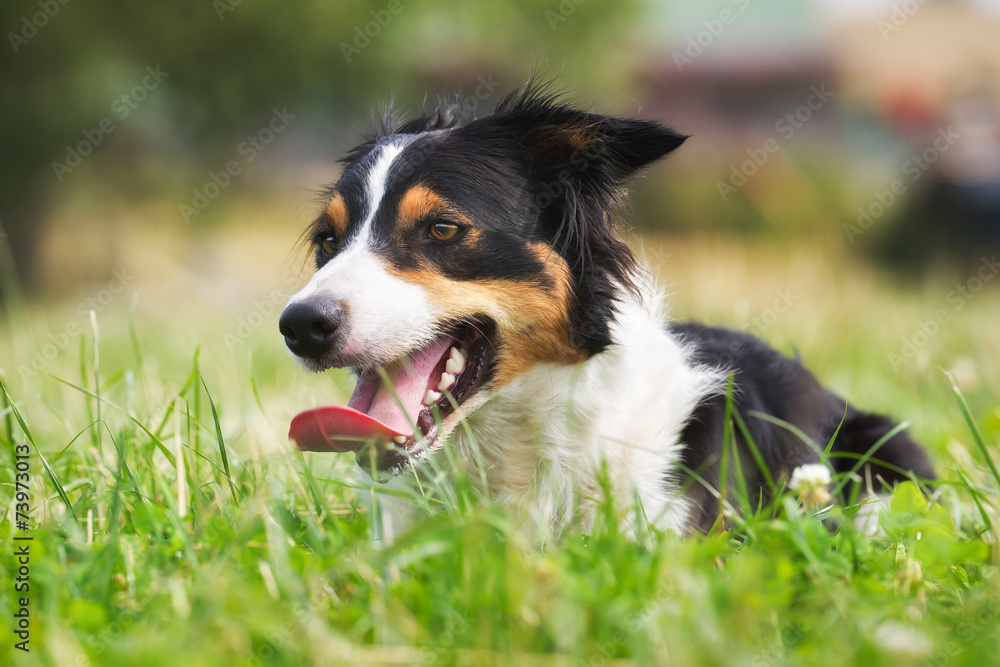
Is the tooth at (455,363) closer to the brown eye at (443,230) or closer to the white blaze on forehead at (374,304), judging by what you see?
the white blaze on forehead at (374,304)

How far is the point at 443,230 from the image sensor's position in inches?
A: 103

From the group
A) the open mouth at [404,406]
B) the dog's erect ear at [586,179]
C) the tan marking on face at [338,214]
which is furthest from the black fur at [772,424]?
the tan marking on face at [338,214]

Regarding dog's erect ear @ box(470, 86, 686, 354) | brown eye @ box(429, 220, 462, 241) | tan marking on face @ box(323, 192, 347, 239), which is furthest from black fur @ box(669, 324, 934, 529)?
tan marking on face @ box(323, 192, 347, 239)

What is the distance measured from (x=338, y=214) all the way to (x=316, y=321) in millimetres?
596

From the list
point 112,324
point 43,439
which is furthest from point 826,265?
point 112,324

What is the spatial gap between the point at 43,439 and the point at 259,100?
935 centimetres

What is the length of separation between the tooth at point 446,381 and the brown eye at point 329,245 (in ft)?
2.13

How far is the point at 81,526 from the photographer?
227cm

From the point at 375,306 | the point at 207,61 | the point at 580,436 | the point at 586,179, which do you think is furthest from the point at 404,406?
the point at 207,61

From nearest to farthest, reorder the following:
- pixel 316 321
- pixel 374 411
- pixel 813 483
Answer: pixel 813 483 → pixel 316 321 → pixel 374 411

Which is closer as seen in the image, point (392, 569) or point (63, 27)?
point (392, 569)

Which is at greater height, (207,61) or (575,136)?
(207,61)

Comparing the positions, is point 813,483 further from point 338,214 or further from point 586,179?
point 338,214

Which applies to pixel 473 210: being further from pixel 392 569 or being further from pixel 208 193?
pixel 208 193
